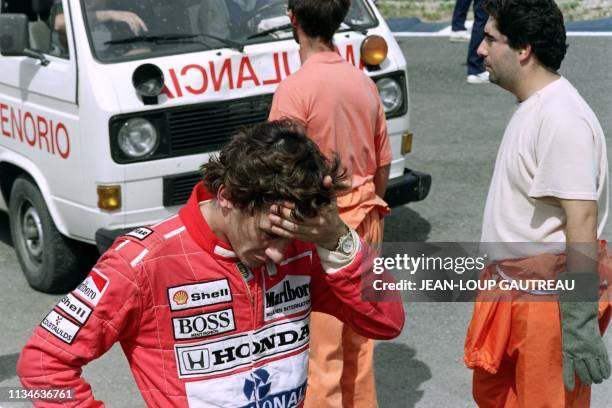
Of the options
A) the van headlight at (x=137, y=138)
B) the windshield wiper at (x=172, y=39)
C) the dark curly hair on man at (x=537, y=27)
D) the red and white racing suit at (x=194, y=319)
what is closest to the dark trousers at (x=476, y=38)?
the windshield wiper at (x=172, y=39)

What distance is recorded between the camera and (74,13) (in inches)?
236

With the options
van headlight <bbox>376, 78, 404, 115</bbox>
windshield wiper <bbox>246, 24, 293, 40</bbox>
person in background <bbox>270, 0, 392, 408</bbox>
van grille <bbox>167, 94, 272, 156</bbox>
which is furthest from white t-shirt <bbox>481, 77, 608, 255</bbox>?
van headlight <bbox>376, 78, 404, 115</bbox>

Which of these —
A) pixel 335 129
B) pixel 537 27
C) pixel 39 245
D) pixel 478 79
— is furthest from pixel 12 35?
Result: pixel 478 79

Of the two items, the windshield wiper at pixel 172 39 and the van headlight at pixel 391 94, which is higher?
the windshield wiper at pixel 172 39

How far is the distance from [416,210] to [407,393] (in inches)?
119

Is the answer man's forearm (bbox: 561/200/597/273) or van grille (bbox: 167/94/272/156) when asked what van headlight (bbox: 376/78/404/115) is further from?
man's forearm (bbox: 561/200/597/273)

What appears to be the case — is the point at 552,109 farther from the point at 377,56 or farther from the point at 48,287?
the point at 48,287

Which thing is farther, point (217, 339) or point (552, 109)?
point (552, 109)

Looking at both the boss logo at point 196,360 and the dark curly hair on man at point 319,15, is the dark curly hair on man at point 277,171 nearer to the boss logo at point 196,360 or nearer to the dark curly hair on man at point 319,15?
the boss logo at point 196,360

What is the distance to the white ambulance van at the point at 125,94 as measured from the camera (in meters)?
5.79

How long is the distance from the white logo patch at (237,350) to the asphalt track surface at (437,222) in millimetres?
2474

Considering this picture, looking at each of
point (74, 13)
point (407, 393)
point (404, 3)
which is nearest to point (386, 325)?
point (407, 393)

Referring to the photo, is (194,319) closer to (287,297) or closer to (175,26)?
(287,297)

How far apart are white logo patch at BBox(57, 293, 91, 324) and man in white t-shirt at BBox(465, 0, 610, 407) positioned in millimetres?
1586
